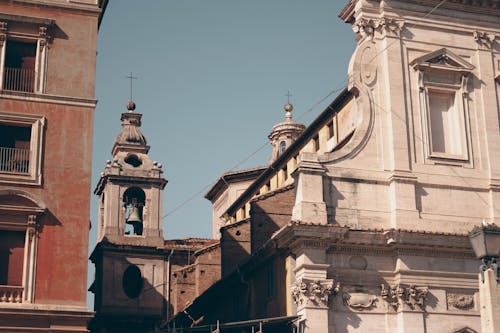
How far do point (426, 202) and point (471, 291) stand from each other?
114 inches

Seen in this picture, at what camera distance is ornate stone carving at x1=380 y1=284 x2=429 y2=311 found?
1092 inches

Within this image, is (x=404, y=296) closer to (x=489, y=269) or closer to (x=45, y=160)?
(x=45, y=160)

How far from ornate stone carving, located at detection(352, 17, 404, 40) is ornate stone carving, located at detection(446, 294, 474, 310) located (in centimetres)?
828

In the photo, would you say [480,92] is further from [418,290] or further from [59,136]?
[59,136]

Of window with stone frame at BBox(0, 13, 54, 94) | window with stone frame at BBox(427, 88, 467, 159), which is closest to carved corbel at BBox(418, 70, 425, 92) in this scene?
window with stone frame at BBox(427, 88, 467, 159)

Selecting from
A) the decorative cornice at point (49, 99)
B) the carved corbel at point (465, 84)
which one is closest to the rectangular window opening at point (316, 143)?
the carved corbel at point (465, 84)

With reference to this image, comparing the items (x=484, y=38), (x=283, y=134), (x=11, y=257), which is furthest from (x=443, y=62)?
(x=283, y=134)

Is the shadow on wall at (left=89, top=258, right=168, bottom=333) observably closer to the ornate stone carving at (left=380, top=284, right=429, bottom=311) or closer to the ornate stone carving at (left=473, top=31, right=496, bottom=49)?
the ornate stone carving at (left=380, top=284, right=429, bottom=311)

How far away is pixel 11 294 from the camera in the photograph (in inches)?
939

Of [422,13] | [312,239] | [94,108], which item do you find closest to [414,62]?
[422,13]

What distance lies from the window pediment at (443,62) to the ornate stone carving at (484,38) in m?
0.99

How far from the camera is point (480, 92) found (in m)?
30.9

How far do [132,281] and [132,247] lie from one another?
1.52 m

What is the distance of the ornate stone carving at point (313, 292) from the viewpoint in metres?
26.8
